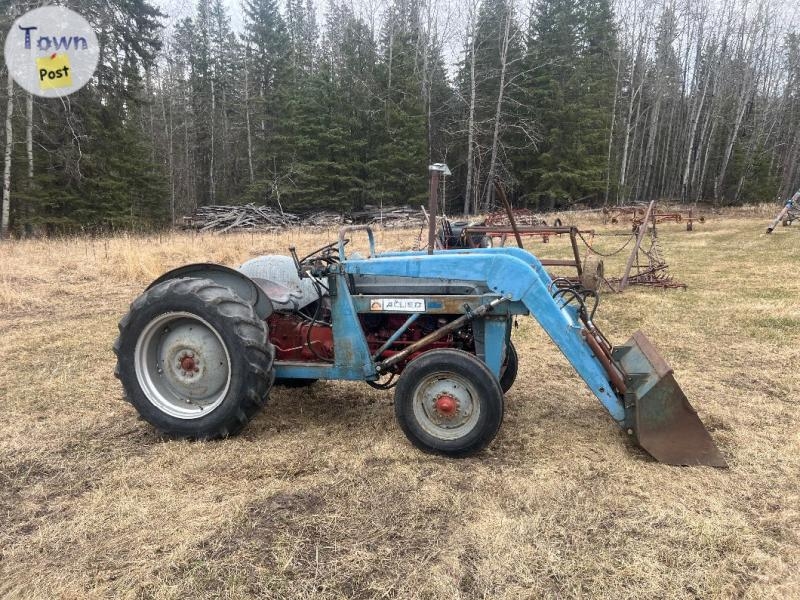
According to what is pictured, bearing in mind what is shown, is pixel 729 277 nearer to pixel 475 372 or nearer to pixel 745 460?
pixel 745 460

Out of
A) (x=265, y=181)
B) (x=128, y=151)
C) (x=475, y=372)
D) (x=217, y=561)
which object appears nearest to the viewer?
(x=217, y=561)

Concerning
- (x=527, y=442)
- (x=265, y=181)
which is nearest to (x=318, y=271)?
(x=527, y=442)

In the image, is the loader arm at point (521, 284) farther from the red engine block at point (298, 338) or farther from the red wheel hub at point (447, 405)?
the red wheel hub at point (447, 405)

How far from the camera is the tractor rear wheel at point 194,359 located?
11.2ft

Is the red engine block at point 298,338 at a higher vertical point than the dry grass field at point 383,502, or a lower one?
higher

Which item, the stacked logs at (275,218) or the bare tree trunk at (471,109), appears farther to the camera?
the bare tree trunk at (471,109)

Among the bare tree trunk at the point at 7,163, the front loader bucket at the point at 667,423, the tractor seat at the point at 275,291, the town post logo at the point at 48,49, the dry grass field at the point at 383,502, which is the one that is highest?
the town post logo at the point at 48,49

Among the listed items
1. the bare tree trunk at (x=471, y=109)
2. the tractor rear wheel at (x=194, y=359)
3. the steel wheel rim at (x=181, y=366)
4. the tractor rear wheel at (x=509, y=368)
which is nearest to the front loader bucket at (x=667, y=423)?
the tractor rear wheel at (x=509, y=368)

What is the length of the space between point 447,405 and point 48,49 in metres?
19.3

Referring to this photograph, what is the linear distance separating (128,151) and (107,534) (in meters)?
24.6

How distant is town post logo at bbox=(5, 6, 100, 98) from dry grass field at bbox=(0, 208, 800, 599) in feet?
52.0

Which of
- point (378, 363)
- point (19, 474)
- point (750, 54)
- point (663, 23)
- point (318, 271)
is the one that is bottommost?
point (19, 474)

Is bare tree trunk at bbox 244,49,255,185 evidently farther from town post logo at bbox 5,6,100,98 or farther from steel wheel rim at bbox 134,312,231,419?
steel wheel rim at bbox 134,312,231,419

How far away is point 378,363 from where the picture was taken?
12.0 feet
